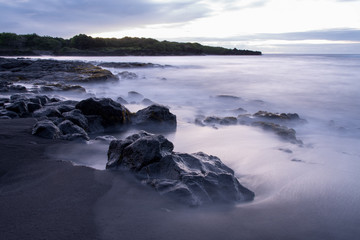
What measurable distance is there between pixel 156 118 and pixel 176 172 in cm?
296

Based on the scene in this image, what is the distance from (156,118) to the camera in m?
5.60

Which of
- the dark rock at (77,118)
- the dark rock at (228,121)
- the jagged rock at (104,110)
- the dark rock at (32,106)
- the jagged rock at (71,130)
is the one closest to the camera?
the jagged rock at (71,130)

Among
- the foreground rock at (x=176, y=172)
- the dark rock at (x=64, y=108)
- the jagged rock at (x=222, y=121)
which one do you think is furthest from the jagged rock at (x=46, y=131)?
the jagged rock at (x=222, y=121)

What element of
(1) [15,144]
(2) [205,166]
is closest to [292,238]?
(2) [205,166]

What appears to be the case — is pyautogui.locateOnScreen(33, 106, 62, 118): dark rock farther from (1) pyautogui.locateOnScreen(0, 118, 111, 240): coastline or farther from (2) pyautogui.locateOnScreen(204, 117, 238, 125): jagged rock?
(2) pyautogui.locateOnScreen(204, 117, 238, 125): jagged rock

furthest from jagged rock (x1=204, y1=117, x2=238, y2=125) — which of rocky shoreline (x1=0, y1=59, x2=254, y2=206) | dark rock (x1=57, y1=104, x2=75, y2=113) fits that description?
dark rock (x1=57, y1=104, x2=75, y2=113)

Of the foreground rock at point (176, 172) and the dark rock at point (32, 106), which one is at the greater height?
the dark rock at point (32, 106)

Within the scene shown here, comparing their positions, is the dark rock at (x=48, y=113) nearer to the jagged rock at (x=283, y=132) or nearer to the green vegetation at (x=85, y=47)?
the jagged rock at (x=283, y=132)

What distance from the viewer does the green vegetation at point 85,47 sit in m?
58.2

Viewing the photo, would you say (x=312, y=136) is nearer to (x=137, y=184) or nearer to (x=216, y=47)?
(x=137, y=184)

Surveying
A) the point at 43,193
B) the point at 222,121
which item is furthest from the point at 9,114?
the point at 222,121

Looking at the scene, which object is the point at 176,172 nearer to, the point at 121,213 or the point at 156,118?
the point at 121,213

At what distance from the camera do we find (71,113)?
15.7ft

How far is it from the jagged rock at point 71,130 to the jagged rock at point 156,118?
57.8 inches
